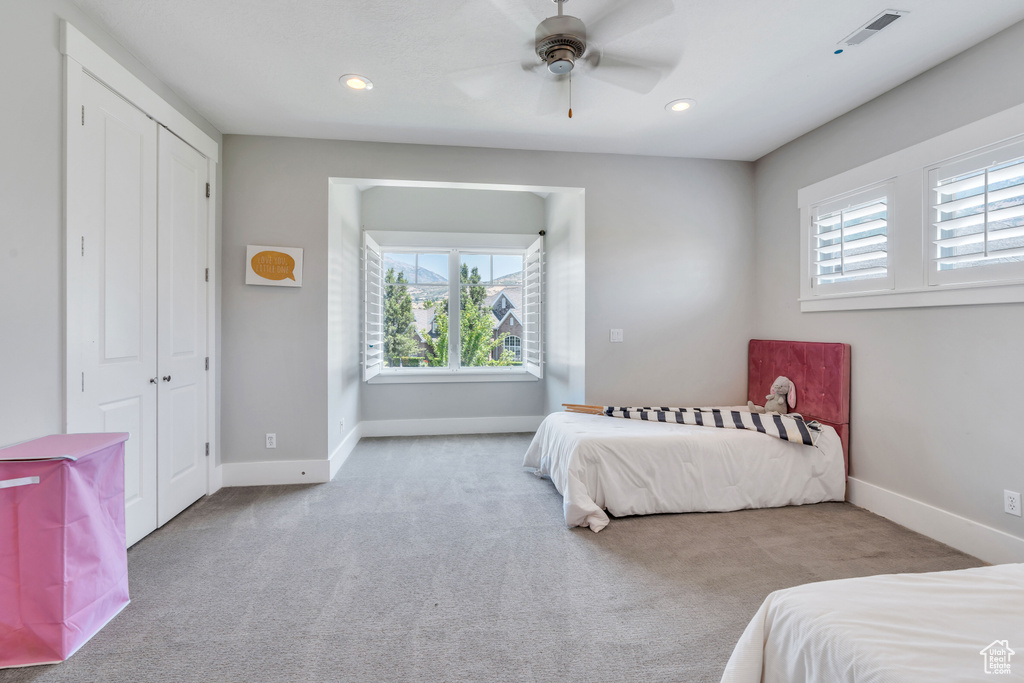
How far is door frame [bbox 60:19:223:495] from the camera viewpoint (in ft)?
6.14

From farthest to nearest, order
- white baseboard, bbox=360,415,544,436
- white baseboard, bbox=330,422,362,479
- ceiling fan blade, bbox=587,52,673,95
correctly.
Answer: white baseboard, bbox=360,415,544,436 → white baseboard, bbox=330,422,362,479 → ceiling fan blade, bbox=587,52,673,95

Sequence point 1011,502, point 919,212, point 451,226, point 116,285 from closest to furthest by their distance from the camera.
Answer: point 1011,502
point 116,285
point 919,212
point 451,226

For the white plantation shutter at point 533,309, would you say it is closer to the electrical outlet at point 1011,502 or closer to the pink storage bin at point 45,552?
the electrical outlet at point 1011,502

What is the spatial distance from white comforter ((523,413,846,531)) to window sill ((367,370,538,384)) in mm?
2008

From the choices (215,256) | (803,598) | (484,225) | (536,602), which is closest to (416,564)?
(536,602)

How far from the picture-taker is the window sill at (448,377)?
15.3 feet

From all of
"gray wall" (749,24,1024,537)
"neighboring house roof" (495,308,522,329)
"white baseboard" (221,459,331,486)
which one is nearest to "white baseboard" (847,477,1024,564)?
"gray wall" (749,24,1024,537)

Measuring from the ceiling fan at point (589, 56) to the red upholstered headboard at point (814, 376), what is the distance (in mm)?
2109

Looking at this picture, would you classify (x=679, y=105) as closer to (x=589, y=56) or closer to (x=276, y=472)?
(x=589, y=56)

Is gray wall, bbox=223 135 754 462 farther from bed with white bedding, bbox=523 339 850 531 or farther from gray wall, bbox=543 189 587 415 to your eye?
bed with white bedding, bbox=523 339 850 531

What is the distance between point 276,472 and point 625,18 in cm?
352

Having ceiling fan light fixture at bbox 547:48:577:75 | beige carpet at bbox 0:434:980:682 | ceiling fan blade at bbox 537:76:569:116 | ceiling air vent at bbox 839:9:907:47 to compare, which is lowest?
beige carpet at bbox 0:434:980:682

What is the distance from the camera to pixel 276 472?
322 centimetres

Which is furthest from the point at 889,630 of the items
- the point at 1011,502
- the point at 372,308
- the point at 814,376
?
the point at 372,308
